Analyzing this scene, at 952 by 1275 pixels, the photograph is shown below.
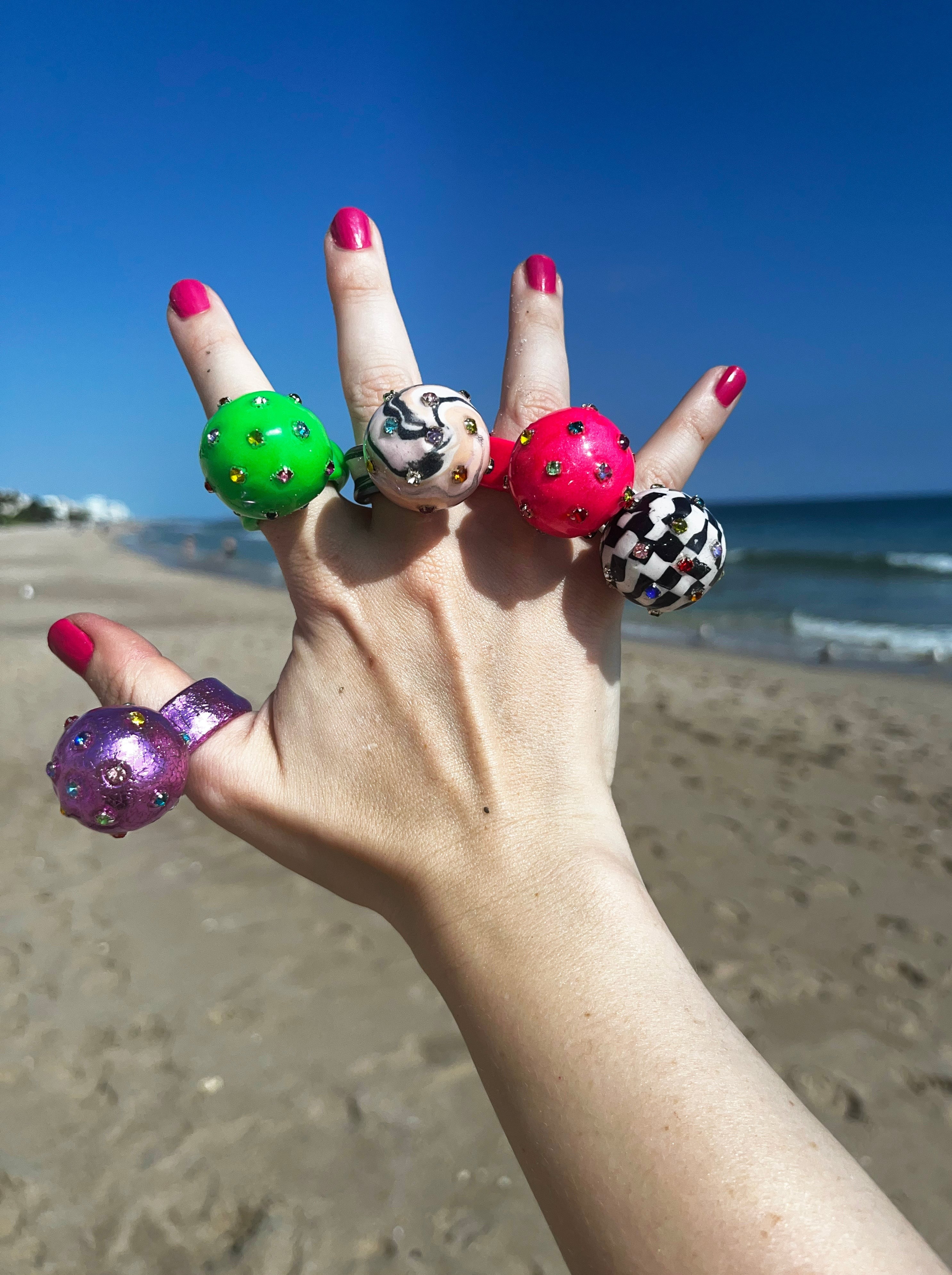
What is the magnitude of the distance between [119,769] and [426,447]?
78 cm

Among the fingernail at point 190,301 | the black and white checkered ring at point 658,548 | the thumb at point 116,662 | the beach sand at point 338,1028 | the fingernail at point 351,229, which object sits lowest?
the beach sand at point 338,1028

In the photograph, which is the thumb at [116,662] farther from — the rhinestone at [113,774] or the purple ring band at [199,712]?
the rhinestone at [113,774]

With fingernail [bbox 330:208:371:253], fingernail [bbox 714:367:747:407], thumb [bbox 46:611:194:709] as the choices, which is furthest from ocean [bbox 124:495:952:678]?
thumb [bbox 46:611:194:709]

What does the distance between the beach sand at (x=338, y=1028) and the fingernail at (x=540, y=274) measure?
8.21 feet

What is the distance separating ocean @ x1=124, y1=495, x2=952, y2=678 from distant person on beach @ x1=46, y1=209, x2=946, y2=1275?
1422 mm

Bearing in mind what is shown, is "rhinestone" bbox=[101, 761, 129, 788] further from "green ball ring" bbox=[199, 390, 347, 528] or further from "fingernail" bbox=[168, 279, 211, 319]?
"fingernail" bbox=[168, 279, 211, 319]

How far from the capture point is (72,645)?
71.2 inches

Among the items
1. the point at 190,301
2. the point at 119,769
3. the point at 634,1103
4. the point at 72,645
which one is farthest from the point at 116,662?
the point at 634,1103

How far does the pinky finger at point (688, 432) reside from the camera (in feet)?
6.15

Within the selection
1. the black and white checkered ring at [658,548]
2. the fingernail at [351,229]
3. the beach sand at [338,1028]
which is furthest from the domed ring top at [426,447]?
the beach sand at [338,1028]

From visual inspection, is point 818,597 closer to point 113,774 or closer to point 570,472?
point 570,472

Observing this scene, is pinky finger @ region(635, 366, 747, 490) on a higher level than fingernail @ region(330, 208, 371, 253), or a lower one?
lower

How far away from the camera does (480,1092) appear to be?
275 centimetres

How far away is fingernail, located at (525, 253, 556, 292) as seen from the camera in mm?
1899
